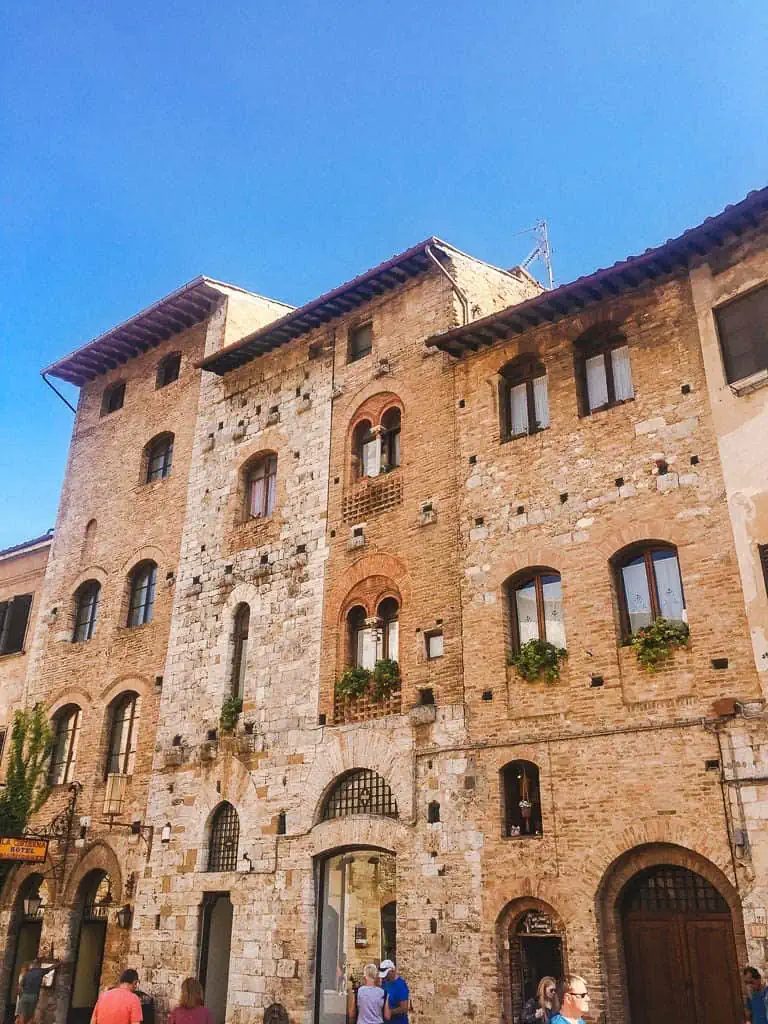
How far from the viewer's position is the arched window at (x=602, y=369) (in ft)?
45.4

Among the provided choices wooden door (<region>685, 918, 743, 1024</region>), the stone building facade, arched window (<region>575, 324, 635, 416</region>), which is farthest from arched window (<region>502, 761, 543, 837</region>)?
arched window (<region>575, 324, 635, 416</region>)

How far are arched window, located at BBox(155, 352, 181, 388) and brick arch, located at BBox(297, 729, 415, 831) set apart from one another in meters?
11.1

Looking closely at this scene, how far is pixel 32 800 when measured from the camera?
18.7m

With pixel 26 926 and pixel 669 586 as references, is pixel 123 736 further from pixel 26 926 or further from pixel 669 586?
pixel 669 586

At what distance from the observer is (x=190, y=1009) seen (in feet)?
28.4

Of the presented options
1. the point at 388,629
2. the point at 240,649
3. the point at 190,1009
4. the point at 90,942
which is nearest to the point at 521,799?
the point at 388,629

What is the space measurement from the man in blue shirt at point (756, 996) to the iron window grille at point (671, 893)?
1.44 meters

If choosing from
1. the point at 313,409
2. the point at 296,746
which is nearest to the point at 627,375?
the point at 313,409

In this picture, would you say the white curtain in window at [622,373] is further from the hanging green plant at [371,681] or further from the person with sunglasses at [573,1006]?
the person with sunglasses at [573,1006]

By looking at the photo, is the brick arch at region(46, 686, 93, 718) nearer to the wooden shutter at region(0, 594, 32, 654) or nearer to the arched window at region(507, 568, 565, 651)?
the wooden shutter at region(0, 594, 32, 654)

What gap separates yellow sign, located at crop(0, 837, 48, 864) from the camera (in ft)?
54.6

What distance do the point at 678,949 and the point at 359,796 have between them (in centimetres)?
526

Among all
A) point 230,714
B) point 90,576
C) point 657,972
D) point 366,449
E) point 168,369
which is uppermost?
point 168,369

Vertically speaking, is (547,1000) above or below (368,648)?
below
